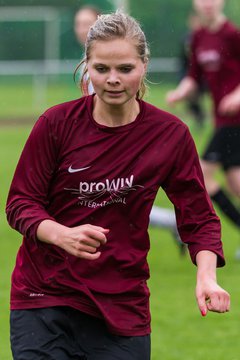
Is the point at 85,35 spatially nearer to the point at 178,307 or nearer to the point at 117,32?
the point at 178,307

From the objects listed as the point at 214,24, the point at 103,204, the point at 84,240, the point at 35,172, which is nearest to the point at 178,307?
the point at 214,24

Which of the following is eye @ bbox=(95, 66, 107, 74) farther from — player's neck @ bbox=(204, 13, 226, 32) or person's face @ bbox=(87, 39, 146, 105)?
player's neck @ bbox=(204, 13, 226, 32)

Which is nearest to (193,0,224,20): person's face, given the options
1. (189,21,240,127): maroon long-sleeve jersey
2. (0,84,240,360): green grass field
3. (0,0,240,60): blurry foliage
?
(189,21,240,127): maroon long-sleeve jersey

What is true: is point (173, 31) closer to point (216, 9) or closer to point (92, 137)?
point (216, 9)

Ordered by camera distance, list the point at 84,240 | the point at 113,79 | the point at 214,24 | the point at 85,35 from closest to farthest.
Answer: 1. the point at 84,240
2. the point at 113,79
3. the point at 85,35
4. the point at 214,24

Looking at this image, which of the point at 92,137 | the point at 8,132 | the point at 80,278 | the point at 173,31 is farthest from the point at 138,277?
the point at 173,31

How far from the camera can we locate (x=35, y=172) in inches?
156

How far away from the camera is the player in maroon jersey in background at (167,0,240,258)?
914 cm

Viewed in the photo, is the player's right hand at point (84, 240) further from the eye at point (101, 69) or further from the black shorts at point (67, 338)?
the eye at point (101, 69)

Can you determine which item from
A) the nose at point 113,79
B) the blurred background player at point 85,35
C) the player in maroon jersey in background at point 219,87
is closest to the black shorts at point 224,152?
the player in maroon jersey in background at point 219,87

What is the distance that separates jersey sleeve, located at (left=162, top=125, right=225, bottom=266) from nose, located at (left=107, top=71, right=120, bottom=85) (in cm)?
37

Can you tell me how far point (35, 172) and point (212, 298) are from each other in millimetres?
798

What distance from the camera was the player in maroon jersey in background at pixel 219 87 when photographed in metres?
9.14

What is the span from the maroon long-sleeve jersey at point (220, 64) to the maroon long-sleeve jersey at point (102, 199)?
5313mm
